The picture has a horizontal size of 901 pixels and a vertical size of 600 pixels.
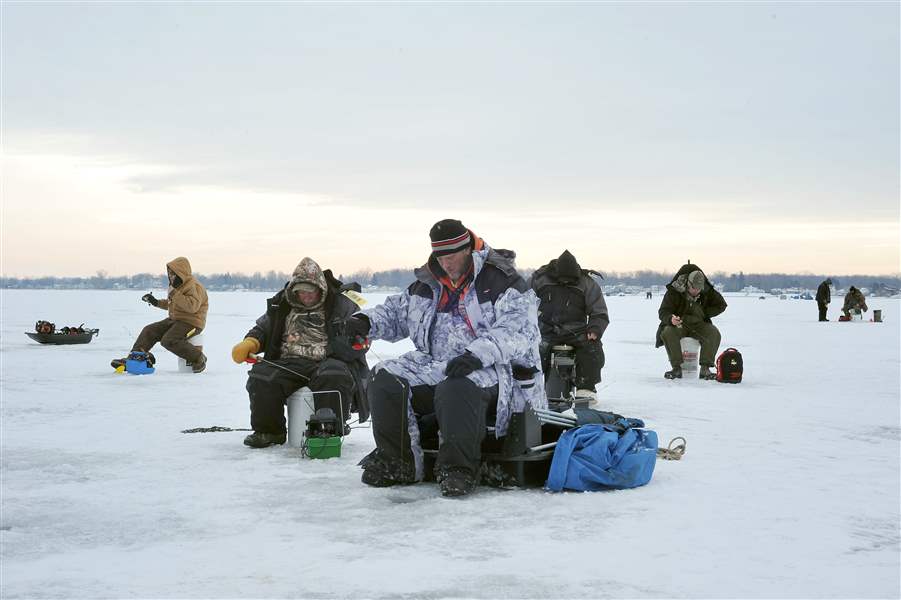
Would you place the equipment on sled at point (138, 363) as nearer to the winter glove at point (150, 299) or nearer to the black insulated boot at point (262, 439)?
the winter glove at point (150, 299)

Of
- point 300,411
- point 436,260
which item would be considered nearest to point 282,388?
point 300,411

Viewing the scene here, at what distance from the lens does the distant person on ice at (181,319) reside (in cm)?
1091

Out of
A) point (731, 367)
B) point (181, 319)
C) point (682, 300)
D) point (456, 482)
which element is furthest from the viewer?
point (181, 319)

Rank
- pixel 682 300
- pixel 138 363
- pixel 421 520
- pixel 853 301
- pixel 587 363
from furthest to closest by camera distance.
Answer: pixel 853 301, pixel 682 300, pixel 138 363, pixel 587 363, pixel 421 520

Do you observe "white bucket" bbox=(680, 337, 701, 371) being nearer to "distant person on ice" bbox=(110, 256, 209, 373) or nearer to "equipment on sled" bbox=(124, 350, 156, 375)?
"distant person on ice" bbox=(110, 256, 209, 373)

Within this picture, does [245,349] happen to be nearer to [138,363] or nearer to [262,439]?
[262,439]

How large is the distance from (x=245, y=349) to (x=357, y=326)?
127cm

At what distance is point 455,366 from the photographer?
450 centimetres

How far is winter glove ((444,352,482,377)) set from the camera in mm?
4488

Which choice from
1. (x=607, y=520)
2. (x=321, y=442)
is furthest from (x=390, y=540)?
(x=321, y=442)

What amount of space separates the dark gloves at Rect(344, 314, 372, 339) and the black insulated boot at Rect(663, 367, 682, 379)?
6347 millimetres

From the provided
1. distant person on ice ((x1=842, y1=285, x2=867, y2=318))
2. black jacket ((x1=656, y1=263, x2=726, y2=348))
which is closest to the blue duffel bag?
black jacket ((x1=656, y1=263, x2=726, y2=348))

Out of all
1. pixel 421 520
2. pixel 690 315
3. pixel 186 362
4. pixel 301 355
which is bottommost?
pixel 421 520

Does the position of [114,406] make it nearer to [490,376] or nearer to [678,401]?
[490,376]
